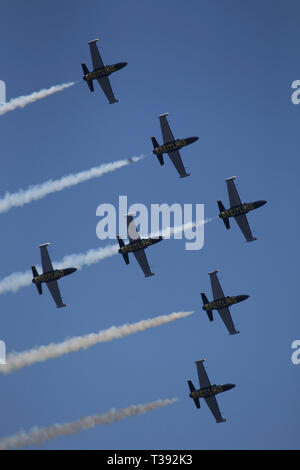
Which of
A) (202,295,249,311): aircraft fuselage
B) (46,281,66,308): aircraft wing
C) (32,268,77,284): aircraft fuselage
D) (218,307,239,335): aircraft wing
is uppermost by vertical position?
(32,268,77,284): aircraft fuselage

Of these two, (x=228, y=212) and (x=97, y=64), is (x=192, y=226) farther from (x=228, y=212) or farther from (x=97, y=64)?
(x=97, y=64)

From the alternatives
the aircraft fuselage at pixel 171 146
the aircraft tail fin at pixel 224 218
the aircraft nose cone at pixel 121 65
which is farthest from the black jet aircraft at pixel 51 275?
the aircraft nose cone at pixel 121 65

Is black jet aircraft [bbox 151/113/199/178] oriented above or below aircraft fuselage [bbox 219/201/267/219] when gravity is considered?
above

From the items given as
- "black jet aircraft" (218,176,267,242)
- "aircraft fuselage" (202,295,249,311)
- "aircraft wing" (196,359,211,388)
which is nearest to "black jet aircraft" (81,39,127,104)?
"black jet aircraft" (218,176,267,242)

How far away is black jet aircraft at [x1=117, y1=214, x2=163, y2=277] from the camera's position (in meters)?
136

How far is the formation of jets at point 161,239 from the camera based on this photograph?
135875mm

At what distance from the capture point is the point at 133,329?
139125 millimetres

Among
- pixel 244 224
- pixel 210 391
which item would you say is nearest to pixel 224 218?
pixel 244 224

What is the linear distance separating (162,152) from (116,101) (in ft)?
26.3

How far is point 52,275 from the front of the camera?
445ft

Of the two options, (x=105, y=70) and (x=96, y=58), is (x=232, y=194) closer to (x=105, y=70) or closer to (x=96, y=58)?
(x=105, y=70)

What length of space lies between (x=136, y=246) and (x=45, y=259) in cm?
1051

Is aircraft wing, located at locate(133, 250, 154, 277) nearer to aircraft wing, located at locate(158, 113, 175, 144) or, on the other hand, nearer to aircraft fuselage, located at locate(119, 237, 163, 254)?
aircraft fuselage, located at locate(119, 237, 163, 254)
